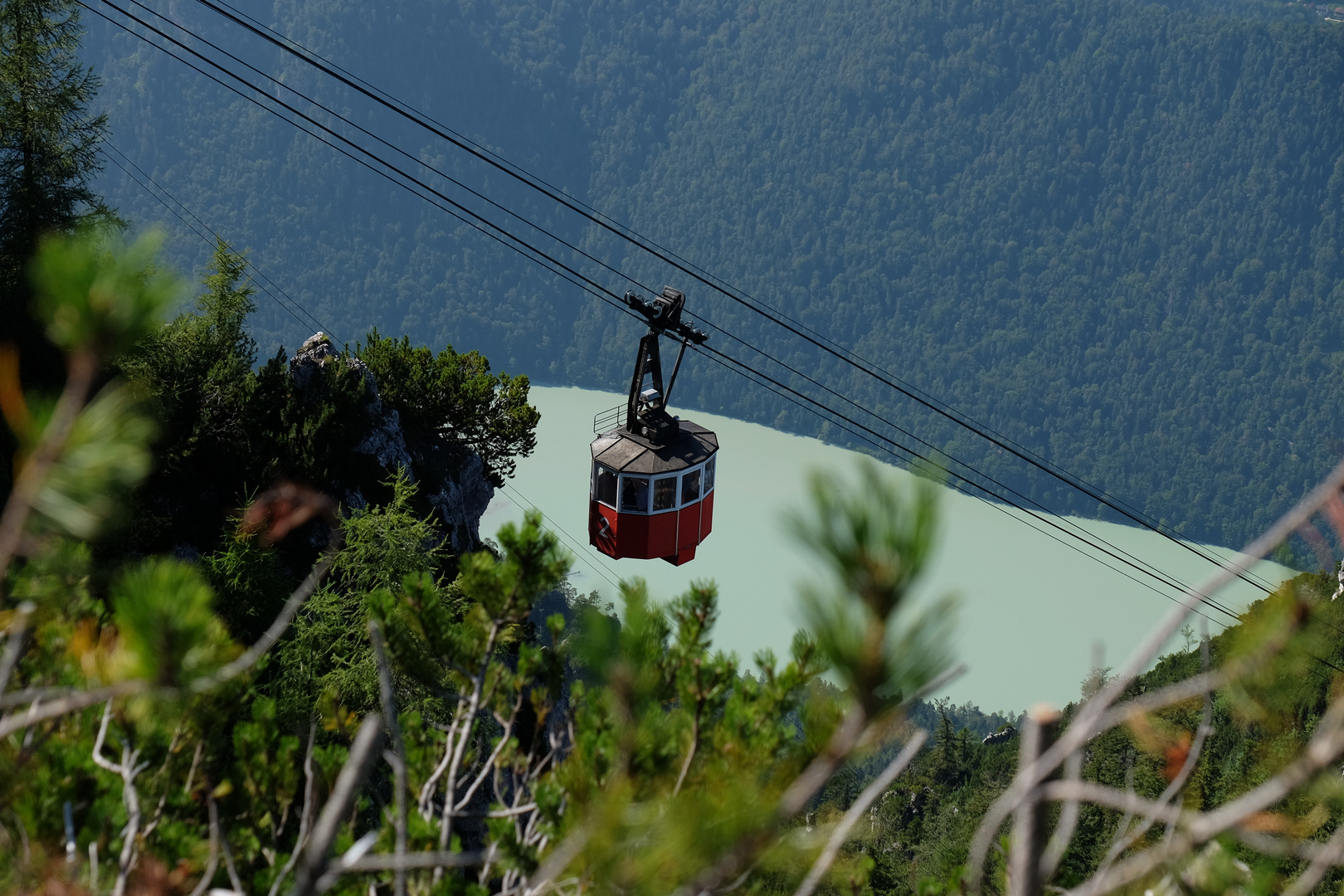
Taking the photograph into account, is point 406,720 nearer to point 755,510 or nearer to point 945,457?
point 945,457

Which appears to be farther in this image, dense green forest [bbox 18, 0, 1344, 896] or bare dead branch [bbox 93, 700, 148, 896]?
bare dead branch [bbox 93, 700, 148, 896]

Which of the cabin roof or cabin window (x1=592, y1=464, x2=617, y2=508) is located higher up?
the cabin roof

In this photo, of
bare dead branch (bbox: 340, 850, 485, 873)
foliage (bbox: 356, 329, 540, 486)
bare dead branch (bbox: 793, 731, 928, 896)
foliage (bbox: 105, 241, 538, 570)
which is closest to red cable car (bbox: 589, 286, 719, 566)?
foliage (bbox: 105, 241, 538, 570)

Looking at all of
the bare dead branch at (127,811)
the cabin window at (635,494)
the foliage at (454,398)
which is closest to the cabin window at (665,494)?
the cabin window at (635,494)

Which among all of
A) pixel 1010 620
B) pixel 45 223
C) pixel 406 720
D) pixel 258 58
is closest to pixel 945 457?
pixel 406 720

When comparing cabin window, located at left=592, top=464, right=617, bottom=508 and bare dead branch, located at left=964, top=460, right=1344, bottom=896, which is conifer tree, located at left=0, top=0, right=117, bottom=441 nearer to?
cabin window, located at left=592, top=464, right=617, bottom=508

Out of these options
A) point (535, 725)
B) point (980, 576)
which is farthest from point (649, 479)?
point (980, 576)

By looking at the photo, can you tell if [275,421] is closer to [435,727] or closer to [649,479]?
[649,479]
